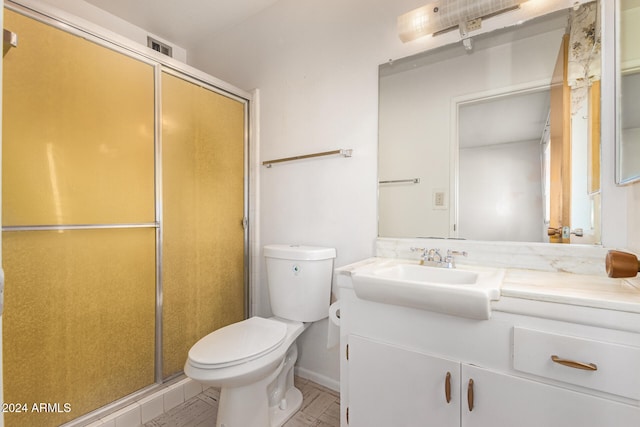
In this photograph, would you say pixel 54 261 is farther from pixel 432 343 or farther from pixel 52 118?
pixel 432 343

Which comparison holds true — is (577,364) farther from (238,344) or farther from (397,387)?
(238,344)

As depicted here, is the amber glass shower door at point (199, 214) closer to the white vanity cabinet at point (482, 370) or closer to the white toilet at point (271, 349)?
the white toilet at point (271, 349)

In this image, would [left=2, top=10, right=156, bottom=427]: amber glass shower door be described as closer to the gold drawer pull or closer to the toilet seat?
the toilet seat

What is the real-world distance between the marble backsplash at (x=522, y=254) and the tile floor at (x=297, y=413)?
0.90 meters

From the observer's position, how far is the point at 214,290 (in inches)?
80.4

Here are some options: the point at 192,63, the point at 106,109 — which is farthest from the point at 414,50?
the point at 192,63

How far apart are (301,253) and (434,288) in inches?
33.9

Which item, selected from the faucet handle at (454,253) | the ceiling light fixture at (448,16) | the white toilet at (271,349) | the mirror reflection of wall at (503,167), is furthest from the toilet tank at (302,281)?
the ceiling light fixture at (448,16)

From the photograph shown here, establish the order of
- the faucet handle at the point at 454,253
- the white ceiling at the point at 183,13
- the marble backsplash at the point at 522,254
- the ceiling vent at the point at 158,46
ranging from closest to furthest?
the marble backsplash at the point at 522,254 < the faucet handle at the point at 454,253 < the white ceiling at the point at 183,13 < the ceiling vent at the point at 158,46

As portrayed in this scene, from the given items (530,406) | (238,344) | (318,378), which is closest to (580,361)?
(530,406)

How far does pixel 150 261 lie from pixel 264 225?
2.43ft

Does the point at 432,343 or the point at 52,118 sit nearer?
the point at 432,343

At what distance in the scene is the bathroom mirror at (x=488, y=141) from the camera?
1.29 m

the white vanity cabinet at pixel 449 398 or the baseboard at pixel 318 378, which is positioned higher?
the white vanity cabinet at pixel 449 398
